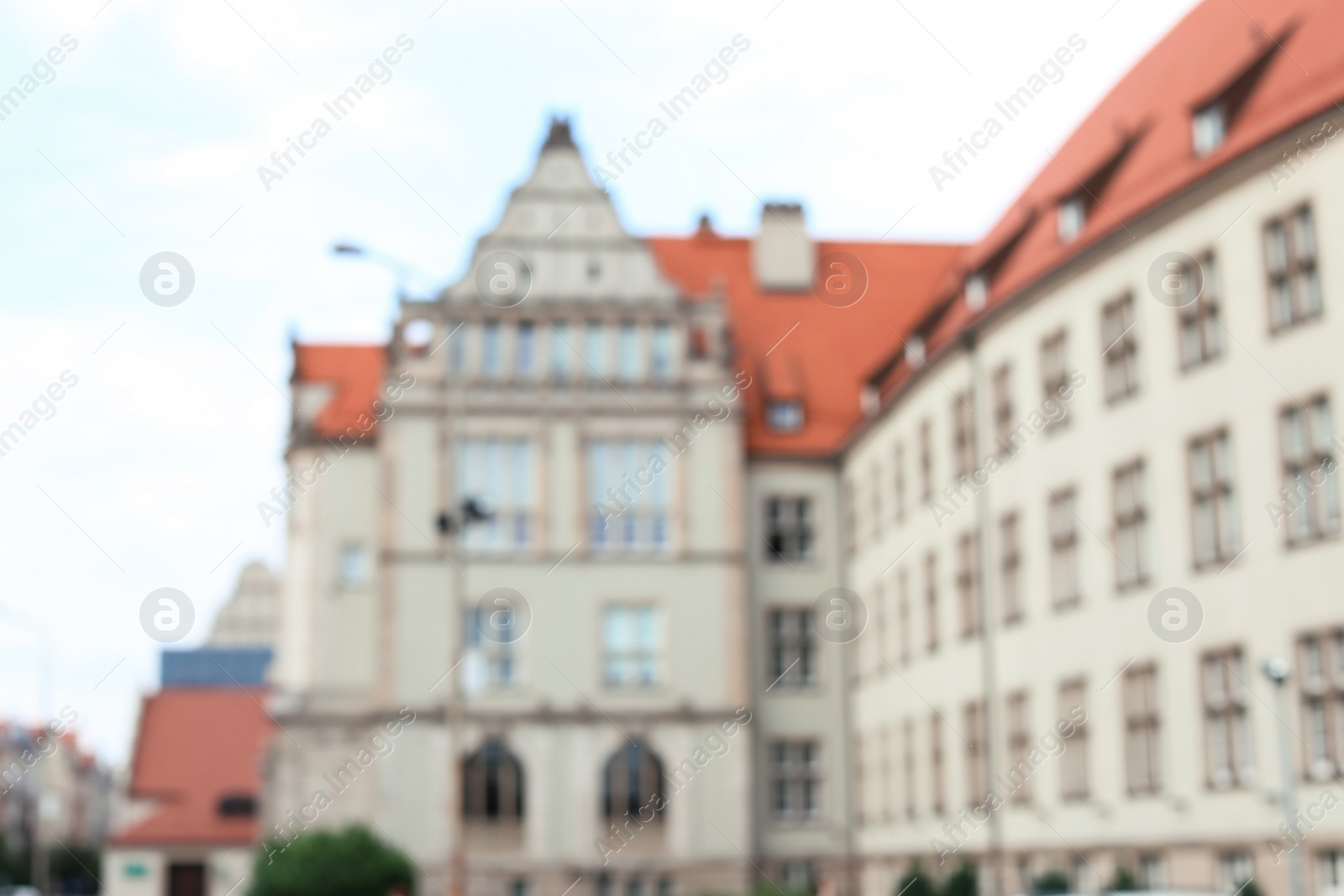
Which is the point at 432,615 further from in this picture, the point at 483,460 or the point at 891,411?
the point at 891,411

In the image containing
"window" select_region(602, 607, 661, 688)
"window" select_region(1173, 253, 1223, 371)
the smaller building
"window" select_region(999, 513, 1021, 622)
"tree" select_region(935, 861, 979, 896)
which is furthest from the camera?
the smaller building

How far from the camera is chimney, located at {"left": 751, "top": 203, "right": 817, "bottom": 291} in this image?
5394 cm

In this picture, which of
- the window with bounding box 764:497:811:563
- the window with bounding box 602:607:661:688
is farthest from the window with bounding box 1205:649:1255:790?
the window with bounding box 764:497:811:563

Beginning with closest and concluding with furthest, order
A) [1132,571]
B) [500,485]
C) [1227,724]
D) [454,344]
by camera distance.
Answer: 1. [1227,724]
2. [1132,571]
3. [500,485]
4. [454,344]

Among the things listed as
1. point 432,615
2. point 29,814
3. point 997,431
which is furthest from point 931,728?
point 29,814

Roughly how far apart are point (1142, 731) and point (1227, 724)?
2.87 metres

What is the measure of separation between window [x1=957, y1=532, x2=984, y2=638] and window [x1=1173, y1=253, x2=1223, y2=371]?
31.1 ft

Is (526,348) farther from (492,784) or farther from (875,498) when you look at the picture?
(492,784)

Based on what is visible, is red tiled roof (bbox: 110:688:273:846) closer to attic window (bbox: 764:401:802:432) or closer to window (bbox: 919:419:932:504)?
attic window (bbox: 764:401:802:432)

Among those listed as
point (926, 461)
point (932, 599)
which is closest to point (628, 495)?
point (926, 461)

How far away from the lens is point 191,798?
2662 inches

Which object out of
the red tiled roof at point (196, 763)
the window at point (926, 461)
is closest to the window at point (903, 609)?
the window at point (926, 461)

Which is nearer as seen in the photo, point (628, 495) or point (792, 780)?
point (628, 495)

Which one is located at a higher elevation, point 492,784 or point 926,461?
point 926,461
